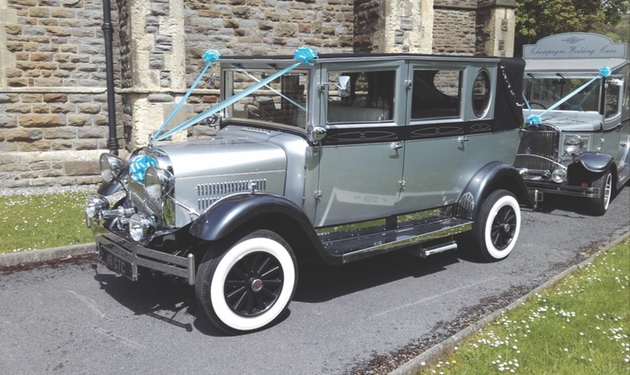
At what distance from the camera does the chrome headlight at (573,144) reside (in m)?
8.51

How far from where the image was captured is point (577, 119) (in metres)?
8.98

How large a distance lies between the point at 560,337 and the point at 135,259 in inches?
125

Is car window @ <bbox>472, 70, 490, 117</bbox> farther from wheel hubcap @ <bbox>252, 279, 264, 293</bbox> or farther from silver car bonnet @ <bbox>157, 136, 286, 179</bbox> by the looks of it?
wheel hubcap @ <bbox>252, 279, 264, 293</bbox>

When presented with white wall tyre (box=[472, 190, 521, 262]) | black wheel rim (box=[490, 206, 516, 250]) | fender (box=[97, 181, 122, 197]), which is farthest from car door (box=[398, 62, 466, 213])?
fender (box=[97, 181, 122, 197])

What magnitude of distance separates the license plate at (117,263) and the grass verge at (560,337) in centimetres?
222

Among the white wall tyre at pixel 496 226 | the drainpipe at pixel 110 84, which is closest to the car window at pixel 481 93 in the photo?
the white wall tyre at pixel 496 226

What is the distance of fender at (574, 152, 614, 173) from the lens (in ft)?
27.0

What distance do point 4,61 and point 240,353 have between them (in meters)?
7.71

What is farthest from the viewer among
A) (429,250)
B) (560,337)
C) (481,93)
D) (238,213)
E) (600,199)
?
(600,199)

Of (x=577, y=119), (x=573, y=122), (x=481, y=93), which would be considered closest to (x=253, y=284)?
(x=481, y=93)

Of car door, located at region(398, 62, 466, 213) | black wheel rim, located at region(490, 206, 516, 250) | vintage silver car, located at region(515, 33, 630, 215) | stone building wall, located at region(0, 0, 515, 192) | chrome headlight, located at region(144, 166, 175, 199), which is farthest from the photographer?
stone building wall, located at region(0, 0, 515, 192)

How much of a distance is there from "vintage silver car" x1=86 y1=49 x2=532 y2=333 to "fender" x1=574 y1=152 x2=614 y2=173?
8.41 feet

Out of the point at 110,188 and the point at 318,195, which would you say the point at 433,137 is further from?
the point at 110,188

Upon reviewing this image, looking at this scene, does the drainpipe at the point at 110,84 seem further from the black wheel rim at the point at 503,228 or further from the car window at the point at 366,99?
the black wheel rim at the point at 503,228
